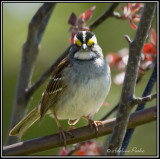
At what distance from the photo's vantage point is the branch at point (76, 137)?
2.06 m

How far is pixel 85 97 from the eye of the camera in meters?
2.74

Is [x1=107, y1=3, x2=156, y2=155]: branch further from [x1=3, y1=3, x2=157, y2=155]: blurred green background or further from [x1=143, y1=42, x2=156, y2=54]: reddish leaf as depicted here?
[x1=3, y1=3, x2=157, y2=155]: blurred green background

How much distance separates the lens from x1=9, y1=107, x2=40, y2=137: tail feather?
2.80 meters

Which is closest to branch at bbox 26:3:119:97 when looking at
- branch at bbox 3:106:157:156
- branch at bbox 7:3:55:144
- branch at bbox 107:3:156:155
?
branch at bbox 7:3:55:144

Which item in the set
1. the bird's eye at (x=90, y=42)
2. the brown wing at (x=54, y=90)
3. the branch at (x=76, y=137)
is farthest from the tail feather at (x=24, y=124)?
the bird's eye at (x=90, y=42)

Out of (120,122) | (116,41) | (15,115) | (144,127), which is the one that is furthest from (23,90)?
(144,127)

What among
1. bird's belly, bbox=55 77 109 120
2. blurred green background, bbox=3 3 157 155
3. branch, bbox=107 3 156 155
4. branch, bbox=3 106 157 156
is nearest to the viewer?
branch, bbox=107 3 156 155

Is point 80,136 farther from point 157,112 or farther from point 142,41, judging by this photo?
point 142,41

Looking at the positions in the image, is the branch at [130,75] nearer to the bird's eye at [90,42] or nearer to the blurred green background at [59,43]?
the bird's eye at [90,42]

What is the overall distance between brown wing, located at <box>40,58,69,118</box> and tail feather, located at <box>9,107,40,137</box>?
0.12 meters

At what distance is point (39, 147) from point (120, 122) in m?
0.52

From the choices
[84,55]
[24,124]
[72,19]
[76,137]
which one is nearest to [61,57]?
[84,55]

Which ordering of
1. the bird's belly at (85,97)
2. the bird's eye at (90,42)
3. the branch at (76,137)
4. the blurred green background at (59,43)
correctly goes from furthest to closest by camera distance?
the blurred green background at (59,43) < the bird's eye at (90,42) < the bird's belly at (85,97) < the branch at (76,137)

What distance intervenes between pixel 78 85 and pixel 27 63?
437 millimetres
